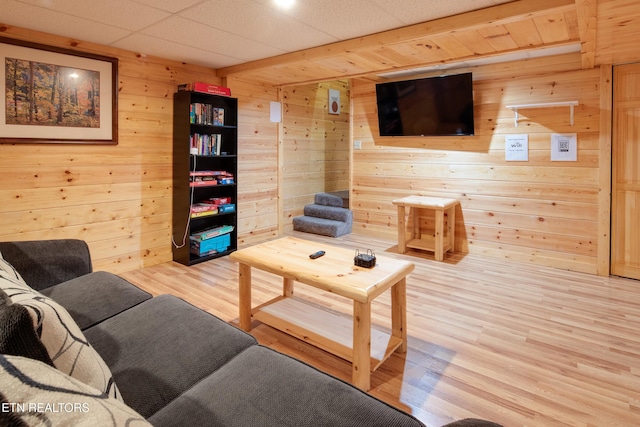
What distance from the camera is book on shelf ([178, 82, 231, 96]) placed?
3.85 m

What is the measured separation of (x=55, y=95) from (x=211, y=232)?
1.92 metres

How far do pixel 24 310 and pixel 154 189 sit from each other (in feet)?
11.5

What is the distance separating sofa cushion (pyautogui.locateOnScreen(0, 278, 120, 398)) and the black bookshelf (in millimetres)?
3173

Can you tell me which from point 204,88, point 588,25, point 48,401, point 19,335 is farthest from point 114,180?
point 588,25

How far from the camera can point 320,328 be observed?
231 cm

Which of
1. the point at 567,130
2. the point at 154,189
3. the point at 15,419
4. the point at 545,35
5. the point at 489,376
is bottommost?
the point at 489,376

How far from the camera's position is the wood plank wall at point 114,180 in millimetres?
3082

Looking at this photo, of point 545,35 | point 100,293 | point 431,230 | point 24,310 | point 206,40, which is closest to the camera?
point 24,310

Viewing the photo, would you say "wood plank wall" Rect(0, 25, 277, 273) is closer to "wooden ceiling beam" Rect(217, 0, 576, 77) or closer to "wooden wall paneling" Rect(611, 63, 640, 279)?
"wooden ceiling beam" Rect(217, 0, 576, 77)

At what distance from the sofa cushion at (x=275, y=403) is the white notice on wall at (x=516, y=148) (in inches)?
149

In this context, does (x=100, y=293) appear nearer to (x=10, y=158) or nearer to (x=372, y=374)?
(x=372, y=374)

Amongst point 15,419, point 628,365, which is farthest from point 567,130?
point 15,419

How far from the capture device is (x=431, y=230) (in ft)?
15.8

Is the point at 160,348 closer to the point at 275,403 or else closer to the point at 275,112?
the point at 275,403
